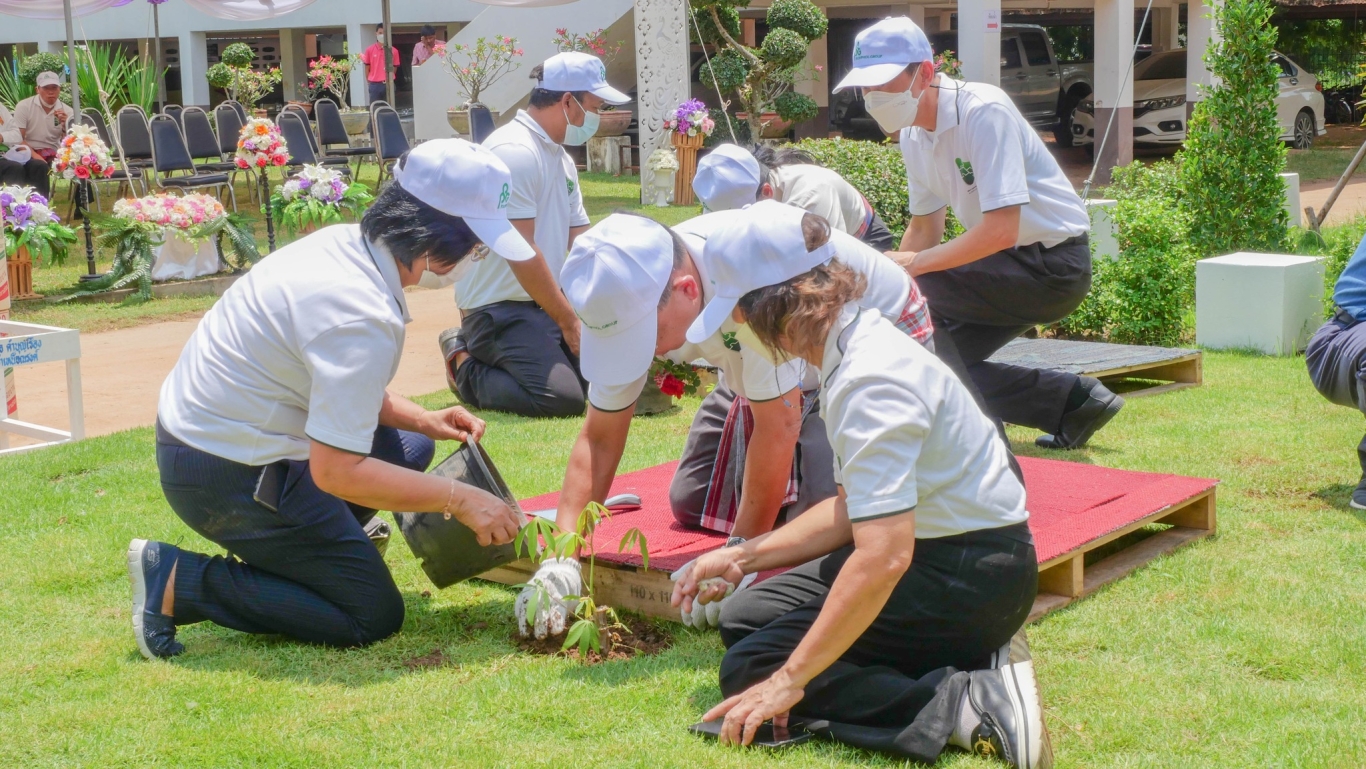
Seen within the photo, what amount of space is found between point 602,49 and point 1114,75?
6638 millimetres

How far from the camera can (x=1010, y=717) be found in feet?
8.79

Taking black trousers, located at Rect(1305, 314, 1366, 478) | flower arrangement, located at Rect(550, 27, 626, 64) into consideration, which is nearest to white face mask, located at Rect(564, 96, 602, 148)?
black trousers, located at Rect(1305, 314, 1366, 478)

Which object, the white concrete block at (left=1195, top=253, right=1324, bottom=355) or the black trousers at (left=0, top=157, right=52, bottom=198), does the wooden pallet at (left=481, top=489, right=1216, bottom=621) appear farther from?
the black trousers at (left=0, top=157, right=52, bottom=198)

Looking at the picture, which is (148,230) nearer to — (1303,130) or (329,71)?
(329,71)

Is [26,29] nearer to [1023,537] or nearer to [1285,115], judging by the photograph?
[1285,115]

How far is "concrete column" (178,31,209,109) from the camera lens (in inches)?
1099

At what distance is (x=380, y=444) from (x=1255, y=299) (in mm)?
5072

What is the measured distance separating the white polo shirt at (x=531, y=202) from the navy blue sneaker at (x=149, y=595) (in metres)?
2.72

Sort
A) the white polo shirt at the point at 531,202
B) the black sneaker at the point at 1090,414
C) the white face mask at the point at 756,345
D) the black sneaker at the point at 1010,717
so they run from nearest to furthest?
the black sneaker at the point at 1010,717
the white face mask at the point at 756,345
the black sneaker at the point at 1090,414
the white polo shirt at the point at 531,202

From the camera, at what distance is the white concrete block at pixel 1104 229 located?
300 inches

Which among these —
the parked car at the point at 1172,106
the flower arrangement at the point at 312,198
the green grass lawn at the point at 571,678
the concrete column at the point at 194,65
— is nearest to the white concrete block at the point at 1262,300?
the green grass lawn at the point at 571,678

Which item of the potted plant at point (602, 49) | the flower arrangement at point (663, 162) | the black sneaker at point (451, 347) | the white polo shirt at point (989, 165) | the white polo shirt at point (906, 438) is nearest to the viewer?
the white polo shirt at point (906, 438)

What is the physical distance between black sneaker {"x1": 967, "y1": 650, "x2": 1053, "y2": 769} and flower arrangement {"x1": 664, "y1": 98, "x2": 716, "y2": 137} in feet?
40.6

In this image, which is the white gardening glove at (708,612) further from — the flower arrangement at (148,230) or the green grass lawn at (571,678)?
the flower arrangement at (148,230)
